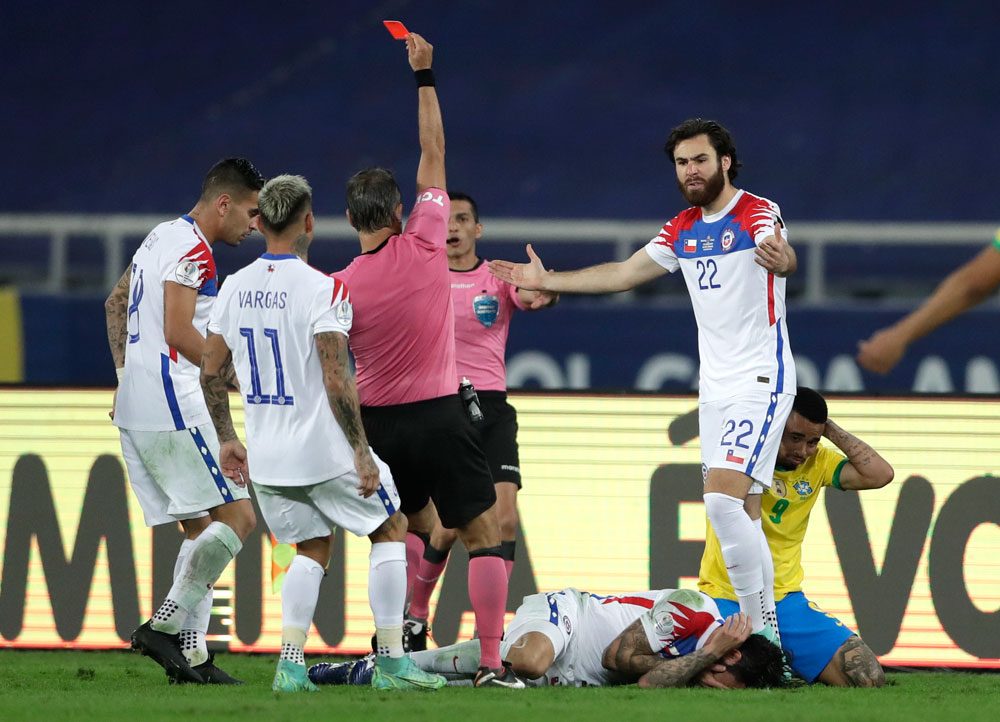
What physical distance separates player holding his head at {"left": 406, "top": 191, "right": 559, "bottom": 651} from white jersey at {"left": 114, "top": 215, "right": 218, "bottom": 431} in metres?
1.53

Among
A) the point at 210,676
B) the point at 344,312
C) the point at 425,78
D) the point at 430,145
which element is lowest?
the point at 210,676

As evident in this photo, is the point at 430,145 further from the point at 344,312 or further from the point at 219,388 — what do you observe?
the point at 219,388

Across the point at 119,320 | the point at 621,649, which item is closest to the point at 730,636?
the point at 621,649

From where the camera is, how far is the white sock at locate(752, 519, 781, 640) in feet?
18.9

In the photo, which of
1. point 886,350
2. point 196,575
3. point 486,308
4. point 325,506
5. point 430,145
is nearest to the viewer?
point 886,350

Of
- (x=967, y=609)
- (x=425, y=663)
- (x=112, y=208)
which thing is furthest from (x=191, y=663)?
(x=112, y=208)

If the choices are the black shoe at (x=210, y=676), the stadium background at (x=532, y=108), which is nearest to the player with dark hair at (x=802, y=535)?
the black shoe at (x=210, y=676)

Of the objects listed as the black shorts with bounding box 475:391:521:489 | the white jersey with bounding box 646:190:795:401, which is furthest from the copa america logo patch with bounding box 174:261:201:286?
the white jersey with bounding box 646:190:795:401

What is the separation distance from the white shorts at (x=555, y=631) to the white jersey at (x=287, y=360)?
1.15 m

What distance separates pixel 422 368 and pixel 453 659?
1.22 metres

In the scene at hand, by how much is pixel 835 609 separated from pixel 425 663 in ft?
7.88

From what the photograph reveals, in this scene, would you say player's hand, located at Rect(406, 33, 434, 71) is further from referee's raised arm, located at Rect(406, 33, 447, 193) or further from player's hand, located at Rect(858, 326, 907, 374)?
player's hand, located at Rect(858, 326, 907, 374)

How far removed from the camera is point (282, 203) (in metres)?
5.45

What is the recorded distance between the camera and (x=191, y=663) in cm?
598
